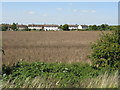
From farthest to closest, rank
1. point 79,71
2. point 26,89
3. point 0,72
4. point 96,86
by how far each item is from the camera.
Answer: point 79,71 < point 0,72 < point 96,86 < point 26,89

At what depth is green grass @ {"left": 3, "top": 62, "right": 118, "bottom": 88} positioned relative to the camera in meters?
5.61

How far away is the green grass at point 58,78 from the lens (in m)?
5.61

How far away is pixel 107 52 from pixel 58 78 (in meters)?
2.13

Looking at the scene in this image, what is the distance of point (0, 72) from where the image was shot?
626 cm

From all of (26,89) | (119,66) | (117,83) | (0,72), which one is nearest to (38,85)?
(26,89)

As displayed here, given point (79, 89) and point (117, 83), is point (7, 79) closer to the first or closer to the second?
point (79, 89)

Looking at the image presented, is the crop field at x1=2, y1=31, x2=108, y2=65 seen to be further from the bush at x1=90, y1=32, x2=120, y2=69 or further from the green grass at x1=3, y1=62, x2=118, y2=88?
the bush at x1=90, y1=32, x2=120, y2=69

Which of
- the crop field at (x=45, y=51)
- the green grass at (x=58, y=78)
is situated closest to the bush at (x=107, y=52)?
the green grass at (x=58, y=78)

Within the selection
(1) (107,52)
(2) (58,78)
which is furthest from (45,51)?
(2) (58,78)

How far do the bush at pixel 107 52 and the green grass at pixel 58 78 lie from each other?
29 cm

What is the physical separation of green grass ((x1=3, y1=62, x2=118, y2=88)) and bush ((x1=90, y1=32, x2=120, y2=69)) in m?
0.29

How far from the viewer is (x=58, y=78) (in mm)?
6020

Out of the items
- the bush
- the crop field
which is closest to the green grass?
the bush

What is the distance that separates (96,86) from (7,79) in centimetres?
265
